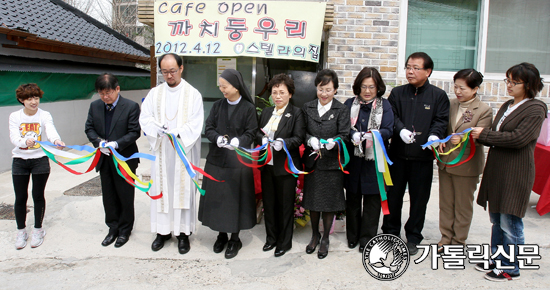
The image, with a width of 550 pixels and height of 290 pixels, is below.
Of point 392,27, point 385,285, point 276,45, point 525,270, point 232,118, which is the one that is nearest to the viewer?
point 385,285

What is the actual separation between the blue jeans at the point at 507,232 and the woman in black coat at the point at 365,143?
101 centimetres

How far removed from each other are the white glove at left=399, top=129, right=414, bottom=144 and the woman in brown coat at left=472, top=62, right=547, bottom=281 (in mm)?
500

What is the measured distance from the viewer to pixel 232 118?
3.66 m

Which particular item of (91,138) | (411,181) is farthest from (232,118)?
(411,181)

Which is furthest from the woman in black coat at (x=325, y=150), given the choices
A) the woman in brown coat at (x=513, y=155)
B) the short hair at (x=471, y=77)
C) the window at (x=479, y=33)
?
the window at (x=479, y=33)

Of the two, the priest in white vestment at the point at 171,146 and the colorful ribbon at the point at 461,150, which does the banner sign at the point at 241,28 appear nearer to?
the priest in white vestment at the point at 171,146

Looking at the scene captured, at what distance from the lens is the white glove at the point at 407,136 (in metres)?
3.37

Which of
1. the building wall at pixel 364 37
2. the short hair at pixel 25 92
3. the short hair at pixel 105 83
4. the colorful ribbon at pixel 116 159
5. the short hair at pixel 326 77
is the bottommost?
the colorful ribbon at pixel 116 159

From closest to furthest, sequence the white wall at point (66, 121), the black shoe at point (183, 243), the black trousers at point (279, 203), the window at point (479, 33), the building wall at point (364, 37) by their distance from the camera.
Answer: the black trousers at point (279, 203) < the black shoe at point (183, 243) < the building wall at point (364, 37) < the window at point (479, 33) < the white wall at point (66, 121)

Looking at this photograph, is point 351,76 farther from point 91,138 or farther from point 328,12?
point 91,138

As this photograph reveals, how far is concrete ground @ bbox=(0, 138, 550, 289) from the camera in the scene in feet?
10.6

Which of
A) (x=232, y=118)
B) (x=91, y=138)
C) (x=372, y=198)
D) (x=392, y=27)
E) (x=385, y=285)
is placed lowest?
(x=385, y=285)

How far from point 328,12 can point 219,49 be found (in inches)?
66.1

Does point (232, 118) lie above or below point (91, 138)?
above
